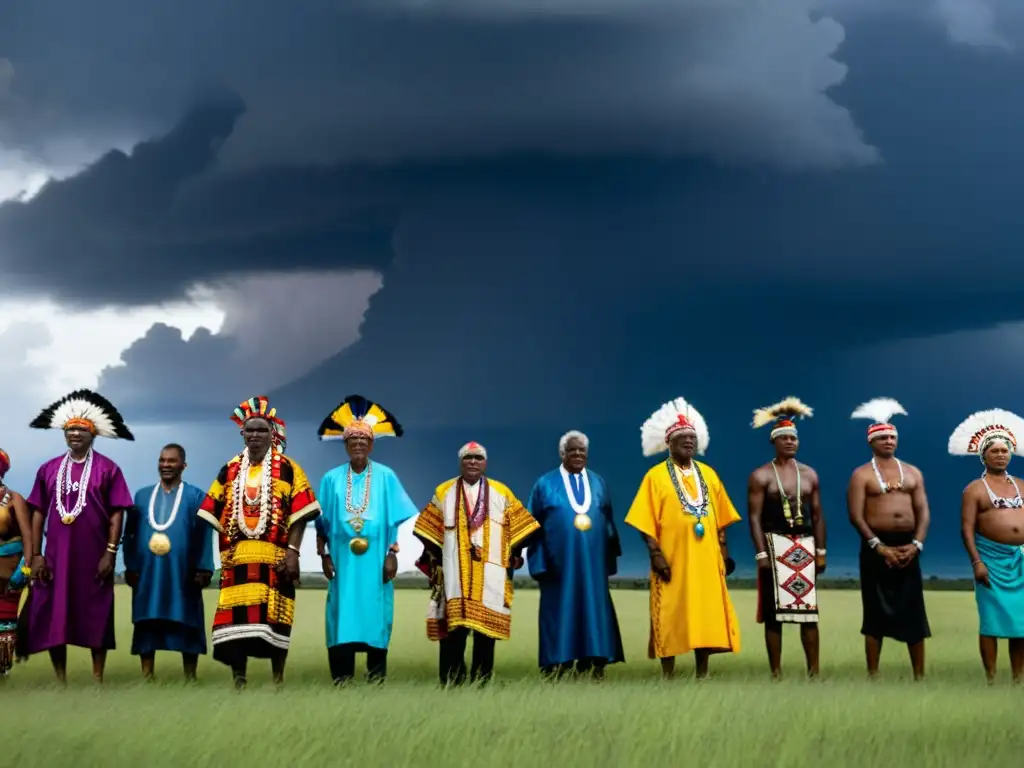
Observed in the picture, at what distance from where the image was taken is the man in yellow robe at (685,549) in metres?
10.4

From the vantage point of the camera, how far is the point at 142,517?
10.8m

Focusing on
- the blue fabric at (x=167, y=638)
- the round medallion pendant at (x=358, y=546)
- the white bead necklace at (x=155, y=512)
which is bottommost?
the blue fabric at (x=167, y=638)

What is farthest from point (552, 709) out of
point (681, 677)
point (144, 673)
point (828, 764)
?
point (144, 673)

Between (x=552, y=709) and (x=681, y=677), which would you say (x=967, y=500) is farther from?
(x=552, y=709)

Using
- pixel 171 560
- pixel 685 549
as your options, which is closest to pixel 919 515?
pixel 685 549

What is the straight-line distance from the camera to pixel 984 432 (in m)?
10.9

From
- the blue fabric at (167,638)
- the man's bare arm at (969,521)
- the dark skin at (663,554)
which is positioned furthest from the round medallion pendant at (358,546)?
the man's bare arm at (969,521)

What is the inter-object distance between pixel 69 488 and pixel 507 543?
411 centimetres

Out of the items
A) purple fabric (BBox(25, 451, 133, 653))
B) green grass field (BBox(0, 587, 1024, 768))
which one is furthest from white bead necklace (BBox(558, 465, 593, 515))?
purple fabric (BBox(25, 451, 133, 653))

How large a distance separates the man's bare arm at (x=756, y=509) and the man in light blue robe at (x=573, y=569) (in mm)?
1295

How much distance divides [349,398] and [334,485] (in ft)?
2.51

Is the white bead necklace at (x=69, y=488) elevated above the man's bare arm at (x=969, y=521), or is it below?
above

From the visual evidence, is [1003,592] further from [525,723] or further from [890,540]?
[525,723]

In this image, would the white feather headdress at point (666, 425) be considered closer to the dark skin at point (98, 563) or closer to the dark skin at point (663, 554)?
the dark skin at point (663, 554)
